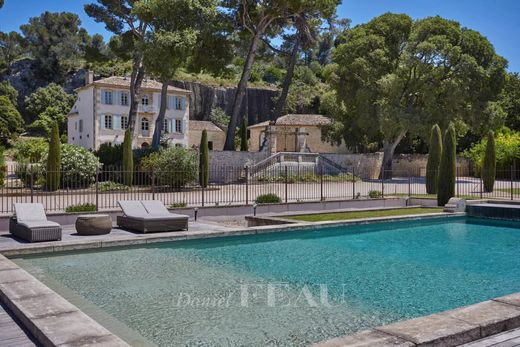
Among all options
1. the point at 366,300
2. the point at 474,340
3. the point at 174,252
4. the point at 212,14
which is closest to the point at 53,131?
the point at 212,14

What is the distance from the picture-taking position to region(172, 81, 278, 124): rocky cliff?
63938 mm

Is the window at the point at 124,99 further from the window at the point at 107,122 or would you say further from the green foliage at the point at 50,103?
the green foliage at the point at 50,103

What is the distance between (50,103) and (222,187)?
1573 inches

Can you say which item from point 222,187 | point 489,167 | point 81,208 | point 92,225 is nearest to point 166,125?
point 222,187

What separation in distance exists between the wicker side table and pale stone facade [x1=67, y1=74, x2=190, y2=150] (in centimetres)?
3517

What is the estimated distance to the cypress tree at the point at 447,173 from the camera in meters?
20.5

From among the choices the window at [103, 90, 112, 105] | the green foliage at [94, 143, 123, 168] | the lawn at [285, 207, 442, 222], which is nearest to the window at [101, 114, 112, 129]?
the window at [103, 90, 112, 105]

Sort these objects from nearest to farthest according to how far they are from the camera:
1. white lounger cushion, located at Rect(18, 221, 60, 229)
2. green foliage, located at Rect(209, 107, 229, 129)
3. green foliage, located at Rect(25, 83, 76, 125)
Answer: white lounger cushion, located at Rect(18, 221, 60, 229) → green foliage, located at Rect(25, 83, 76, 125) → green foliage, located at Rect(209, 107, 229, 129)

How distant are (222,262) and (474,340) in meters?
5.90

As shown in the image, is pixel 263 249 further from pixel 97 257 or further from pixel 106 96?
pixel 106 96

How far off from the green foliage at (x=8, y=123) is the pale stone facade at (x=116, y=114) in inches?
208

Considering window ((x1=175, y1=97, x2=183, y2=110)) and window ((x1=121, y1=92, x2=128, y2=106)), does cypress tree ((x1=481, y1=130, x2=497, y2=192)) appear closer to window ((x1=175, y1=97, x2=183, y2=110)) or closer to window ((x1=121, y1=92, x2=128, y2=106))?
window ((x1=175, y1=97, x2=183, y2=110))

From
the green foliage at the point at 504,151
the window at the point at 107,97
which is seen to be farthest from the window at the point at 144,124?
the green foliage at the point at 504,151

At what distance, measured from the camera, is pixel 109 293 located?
7.19 meters
